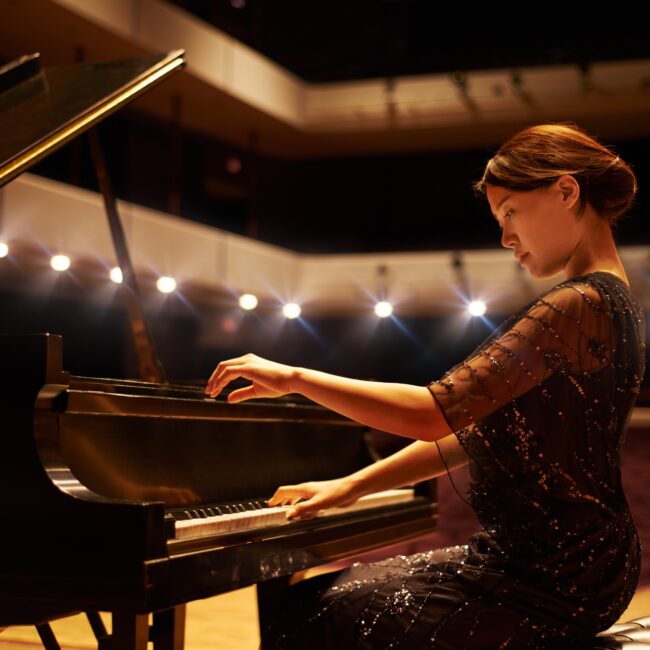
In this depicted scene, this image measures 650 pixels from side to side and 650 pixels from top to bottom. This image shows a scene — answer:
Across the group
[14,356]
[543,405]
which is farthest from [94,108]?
[543,405]

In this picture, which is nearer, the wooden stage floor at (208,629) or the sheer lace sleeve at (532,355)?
the sheer lace sleeve at (532,355)

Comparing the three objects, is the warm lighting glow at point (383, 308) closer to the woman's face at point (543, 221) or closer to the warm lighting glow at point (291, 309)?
the warm lighting glow at point (291, 309)

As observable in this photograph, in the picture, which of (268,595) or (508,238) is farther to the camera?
(268,595)

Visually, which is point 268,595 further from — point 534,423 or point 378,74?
point 378,74

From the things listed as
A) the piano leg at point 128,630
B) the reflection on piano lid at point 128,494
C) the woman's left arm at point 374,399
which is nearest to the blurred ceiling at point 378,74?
the reflection on piano lid at point 128,494

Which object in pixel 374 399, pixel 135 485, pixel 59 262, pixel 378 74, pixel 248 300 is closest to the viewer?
pixel 374 399

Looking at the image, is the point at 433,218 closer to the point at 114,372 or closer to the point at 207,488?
the point at 114,372

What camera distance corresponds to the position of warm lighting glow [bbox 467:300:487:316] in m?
12.6

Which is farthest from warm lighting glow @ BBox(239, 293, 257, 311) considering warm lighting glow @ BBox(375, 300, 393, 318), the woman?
the woman

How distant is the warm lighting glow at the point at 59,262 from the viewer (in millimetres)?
8711

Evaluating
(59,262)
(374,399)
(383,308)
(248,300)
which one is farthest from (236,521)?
(383,308)

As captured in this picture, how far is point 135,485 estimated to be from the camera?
1.97 m

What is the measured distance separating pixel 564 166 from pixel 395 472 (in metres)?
0.76

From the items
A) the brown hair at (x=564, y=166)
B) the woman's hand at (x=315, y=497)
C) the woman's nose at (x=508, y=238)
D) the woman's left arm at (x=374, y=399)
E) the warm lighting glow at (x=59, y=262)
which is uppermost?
the warm lighting glow at (x=59, y=262)
